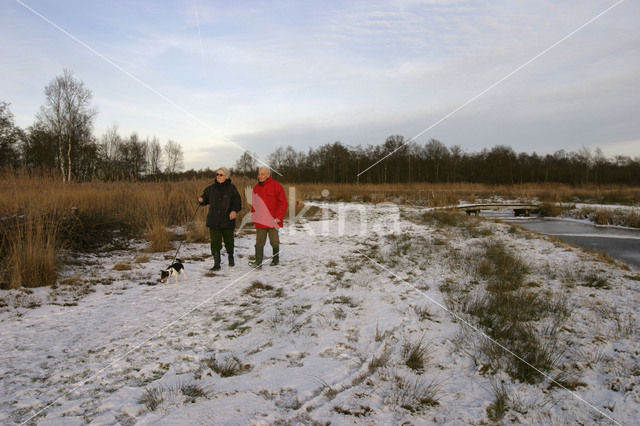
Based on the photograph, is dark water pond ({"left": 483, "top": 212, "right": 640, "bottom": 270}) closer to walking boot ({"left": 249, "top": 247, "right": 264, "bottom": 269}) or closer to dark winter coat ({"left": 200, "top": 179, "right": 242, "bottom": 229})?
walking boot ({"left": 249, "top": 247, "right": 264, "bottom": 269})

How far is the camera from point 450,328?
376 cm

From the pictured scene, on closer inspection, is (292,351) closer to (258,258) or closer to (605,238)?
(258,258)

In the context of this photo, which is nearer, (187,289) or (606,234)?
(187,289)

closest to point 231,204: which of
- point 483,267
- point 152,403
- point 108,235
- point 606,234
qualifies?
point 108,235

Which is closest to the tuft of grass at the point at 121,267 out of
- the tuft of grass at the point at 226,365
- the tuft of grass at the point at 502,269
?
the tuft of grass at the point at 226,365

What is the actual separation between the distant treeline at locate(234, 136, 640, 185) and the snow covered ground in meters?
46.2

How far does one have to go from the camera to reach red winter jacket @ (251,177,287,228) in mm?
6566

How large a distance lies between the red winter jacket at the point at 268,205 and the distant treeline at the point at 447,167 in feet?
146

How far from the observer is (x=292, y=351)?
10.6 feet

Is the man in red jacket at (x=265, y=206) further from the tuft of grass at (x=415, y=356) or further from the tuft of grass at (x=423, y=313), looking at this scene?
the tuft of grass at (x=415, y=356)

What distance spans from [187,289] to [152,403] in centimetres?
308

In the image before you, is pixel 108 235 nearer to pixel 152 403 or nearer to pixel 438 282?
pixel 152 403

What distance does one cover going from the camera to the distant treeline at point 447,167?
54.9 metres

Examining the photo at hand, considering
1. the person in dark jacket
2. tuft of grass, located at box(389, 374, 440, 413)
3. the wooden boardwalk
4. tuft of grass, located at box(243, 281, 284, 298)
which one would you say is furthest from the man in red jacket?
the wooden boardwalk
